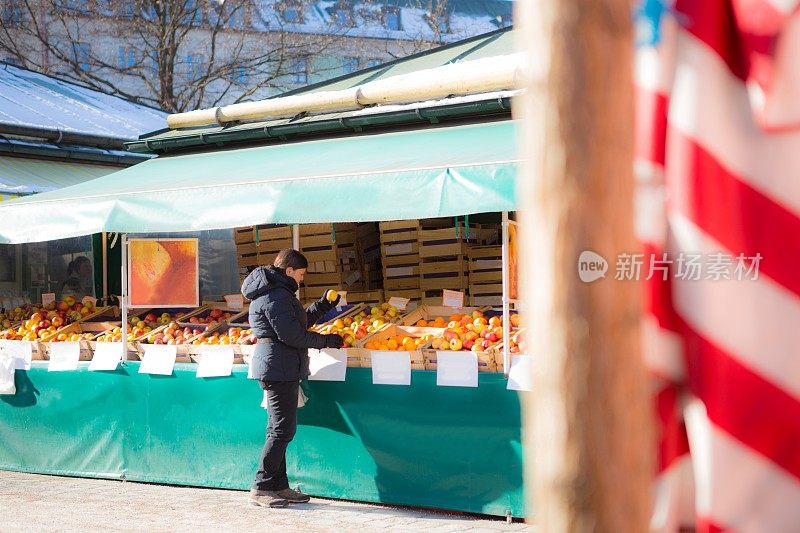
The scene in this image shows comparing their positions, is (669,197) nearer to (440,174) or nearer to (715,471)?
(715,471)

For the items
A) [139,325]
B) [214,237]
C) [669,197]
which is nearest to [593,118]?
[669,197]

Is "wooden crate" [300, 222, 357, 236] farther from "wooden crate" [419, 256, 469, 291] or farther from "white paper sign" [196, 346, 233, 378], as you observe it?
"white paper sign" [196, 346, 233, 378]

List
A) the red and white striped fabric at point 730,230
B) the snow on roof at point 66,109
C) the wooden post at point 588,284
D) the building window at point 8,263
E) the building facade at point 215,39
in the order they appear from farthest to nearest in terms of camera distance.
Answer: the building facade at point 215,39
the snow on roof at point 66,109
the building window at point 8,263
the red and white striped fabric at point 730,230
the wooden post at point 588,284

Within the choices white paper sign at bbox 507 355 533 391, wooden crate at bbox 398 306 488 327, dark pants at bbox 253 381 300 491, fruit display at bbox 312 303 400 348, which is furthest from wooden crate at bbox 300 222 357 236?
white paper sign at bbox 507 355 533 391

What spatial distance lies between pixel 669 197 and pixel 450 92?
7.18 meters

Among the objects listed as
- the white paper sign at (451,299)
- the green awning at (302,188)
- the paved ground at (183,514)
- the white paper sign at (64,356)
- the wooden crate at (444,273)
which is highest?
the green awning at (302,188)

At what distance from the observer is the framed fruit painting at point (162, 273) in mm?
9789

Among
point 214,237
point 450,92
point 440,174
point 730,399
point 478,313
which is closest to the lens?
point 730,399

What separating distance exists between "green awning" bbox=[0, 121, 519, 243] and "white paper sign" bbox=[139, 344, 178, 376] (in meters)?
1.03

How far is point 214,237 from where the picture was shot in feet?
59.6

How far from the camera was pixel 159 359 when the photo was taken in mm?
9438

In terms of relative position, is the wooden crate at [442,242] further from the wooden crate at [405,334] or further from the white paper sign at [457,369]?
the white paper sign at [457,369]

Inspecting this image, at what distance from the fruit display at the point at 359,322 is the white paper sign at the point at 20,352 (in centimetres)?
284

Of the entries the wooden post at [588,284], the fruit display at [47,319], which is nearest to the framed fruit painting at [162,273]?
the fruit display at [47,319]
